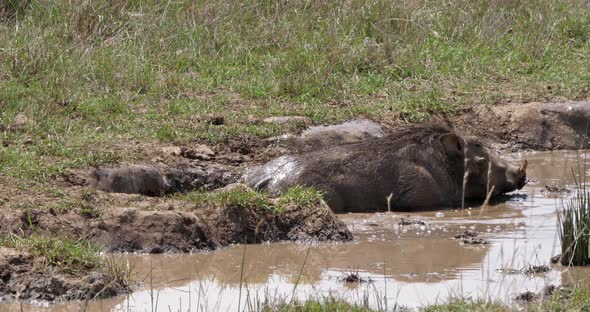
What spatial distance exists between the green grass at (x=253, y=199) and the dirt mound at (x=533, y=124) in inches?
143

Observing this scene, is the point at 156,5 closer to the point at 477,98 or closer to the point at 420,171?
the point at 477,98

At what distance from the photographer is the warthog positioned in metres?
8.42

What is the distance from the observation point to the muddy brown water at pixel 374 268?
5.73 meters

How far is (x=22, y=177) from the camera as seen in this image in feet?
24.8

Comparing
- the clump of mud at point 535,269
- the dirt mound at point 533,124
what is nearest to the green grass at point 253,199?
the clump of mud at point 535,269

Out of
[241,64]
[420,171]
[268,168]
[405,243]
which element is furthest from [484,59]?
[405,243]

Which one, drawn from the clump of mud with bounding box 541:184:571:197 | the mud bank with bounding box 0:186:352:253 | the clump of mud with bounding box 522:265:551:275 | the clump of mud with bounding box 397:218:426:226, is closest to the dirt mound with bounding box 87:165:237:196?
the mud bank with bounding box 0:186:352:253

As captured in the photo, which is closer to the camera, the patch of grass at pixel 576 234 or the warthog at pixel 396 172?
the patch of grass at pixel 576 234

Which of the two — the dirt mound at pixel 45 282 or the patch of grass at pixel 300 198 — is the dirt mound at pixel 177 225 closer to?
the patch of grass at pixel 300 198

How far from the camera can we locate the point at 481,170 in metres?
9.20

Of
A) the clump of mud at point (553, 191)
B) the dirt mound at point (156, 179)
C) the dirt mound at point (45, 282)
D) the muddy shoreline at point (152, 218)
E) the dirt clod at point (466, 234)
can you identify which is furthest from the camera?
the clump of mud at point (553, 191)

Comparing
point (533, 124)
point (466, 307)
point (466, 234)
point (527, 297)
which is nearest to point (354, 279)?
point (527, 297)

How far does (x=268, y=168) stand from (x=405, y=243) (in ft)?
5.22

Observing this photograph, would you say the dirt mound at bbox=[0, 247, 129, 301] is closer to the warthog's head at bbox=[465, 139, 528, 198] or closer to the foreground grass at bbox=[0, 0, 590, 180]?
the foreground grass at bbox=[0, 0, 590, 180]
